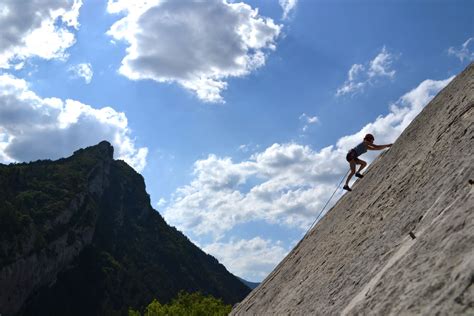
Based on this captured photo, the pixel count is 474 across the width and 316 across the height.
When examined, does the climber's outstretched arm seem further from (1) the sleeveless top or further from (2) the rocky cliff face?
(2) the rocky cliff face

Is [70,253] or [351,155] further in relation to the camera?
[70,253]

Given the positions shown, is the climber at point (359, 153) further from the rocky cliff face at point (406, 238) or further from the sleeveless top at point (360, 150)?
the rocky cliff face at point (406, 238)

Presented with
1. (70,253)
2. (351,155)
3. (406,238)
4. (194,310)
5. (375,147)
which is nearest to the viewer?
(406,238)

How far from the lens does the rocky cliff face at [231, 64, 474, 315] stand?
17.3 ft

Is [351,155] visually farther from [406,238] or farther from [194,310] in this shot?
[194,310]

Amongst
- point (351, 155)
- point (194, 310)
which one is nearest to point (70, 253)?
point (194, 310)

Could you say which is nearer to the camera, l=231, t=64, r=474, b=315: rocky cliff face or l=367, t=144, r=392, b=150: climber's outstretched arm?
l=231, t=64, r=474, b=315: rocky cliff face

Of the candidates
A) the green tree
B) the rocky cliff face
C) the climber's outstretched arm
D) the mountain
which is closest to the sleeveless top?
the climber's outstretched arm

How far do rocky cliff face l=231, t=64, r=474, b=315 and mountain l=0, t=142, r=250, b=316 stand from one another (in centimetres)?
11389

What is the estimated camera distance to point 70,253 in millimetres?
151375

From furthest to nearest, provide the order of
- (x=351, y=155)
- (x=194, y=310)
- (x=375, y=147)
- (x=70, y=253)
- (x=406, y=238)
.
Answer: (x=70, y=253) < (x=194, y=310) < (x=351, y=155) < (x=375, y=147) < (x=406, y=238)

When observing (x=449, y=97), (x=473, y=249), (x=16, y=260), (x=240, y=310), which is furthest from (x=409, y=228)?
(x=16, y=260)

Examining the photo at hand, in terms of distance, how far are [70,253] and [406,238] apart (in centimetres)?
15737

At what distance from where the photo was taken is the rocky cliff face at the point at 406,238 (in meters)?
5.28
